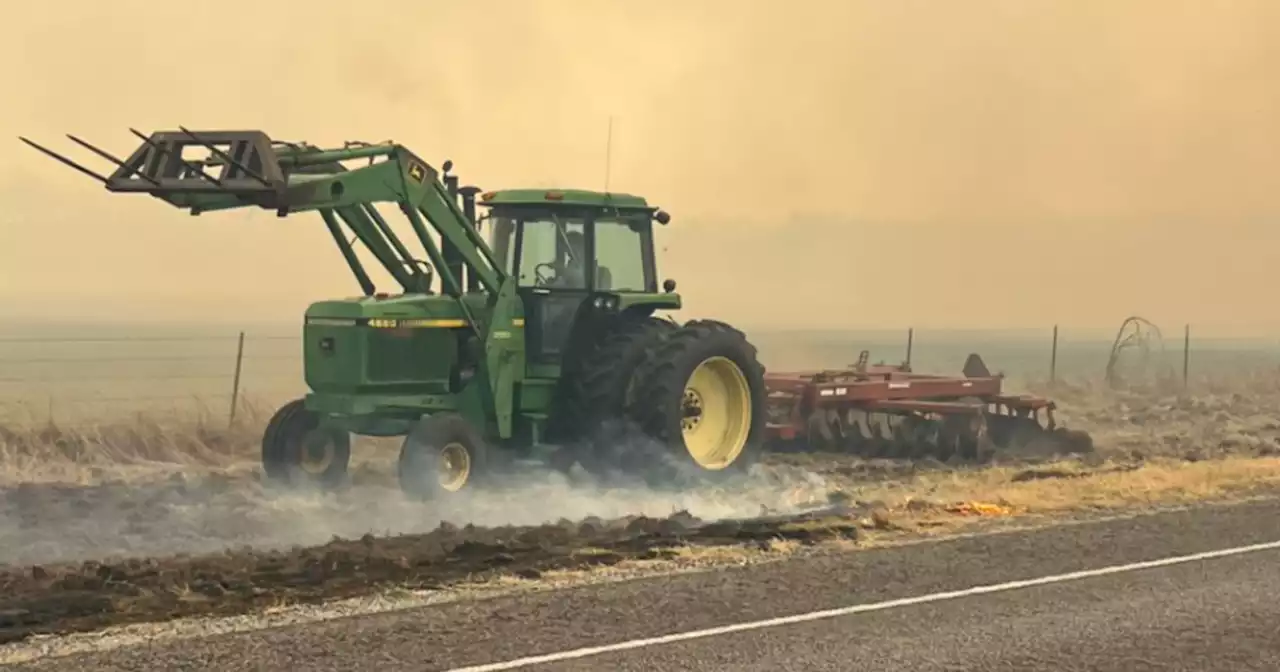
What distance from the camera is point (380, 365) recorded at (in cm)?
1186

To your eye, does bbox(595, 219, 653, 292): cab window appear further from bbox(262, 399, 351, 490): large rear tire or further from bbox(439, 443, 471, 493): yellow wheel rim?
bbox(262, 399, 351, 490): large rear tire

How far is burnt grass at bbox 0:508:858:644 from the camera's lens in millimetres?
7746

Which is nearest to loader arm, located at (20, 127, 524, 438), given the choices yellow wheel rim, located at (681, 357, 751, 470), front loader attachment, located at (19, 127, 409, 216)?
front loader attachment, located at (19, 127, 409, 216)

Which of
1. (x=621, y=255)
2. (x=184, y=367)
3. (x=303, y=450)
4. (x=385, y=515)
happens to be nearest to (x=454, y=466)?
(x=385, y=515)

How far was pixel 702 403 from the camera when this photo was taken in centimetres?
1349

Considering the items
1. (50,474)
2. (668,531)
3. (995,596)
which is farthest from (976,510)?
(50,474)

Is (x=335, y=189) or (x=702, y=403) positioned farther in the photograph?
(x=702, y=403)

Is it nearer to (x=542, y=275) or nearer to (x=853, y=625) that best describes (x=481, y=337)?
(x=542, y=275)

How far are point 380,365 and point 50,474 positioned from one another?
11.9ft

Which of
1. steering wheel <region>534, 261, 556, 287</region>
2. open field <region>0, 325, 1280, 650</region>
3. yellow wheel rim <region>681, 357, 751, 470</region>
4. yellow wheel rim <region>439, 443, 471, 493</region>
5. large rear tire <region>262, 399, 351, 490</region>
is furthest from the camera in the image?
yellow wheel rim <region>681, 357, 751, 470</region>

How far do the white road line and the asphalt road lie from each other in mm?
61

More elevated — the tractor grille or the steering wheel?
the steering wheel

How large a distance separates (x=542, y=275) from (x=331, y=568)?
15.4 feet

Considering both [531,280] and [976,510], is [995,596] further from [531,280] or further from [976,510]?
[531,280]
